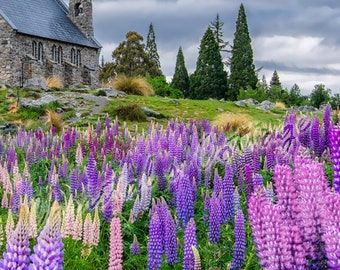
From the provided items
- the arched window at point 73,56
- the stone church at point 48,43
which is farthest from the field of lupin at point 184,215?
the arched window at point 73,56

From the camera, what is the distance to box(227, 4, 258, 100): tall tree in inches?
A: 2231

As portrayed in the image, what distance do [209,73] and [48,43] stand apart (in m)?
17.8

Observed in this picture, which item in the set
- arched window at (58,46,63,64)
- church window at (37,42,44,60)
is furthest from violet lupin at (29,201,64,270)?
arched window at (58,46,63,64)

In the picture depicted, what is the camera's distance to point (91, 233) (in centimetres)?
321

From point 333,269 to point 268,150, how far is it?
15.3 feet

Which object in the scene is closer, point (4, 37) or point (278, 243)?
point (278, 243)

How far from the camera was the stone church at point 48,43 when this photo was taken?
1654 inches

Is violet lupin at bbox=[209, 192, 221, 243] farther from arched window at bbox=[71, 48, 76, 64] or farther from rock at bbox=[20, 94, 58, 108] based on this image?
arched window at bbox=[71, 48, 76, 64]

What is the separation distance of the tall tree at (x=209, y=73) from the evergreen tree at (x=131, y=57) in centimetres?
1007

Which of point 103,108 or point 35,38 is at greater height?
point 35,38

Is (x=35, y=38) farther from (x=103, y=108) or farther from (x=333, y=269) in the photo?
(x=333, y=269)

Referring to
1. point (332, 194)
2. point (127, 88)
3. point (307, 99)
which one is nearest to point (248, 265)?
point (332, 194)

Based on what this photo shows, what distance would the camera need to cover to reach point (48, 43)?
151ft

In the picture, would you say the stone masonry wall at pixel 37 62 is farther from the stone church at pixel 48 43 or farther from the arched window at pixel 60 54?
the arched window at pixel 60 54
